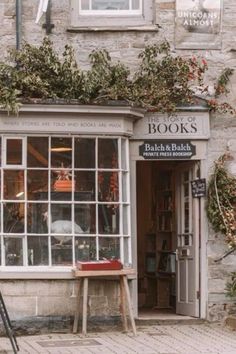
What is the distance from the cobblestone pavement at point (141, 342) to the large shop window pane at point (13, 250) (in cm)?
107

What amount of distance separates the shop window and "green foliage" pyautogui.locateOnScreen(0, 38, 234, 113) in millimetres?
646

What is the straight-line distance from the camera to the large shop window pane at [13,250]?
37.3 feet

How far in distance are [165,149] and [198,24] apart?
1912mm

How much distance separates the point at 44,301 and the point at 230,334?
2559 millimetres

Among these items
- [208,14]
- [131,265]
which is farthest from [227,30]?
[131,265]

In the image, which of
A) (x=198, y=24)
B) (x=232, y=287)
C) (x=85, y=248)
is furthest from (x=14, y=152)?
(x=232, y=287)

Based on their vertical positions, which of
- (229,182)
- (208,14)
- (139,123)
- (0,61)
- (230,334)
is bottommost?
(230,334)

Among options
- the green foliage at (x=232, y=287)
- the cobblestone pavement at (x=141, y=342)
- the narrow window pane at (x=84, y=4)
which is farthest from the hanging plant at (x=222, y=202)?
the narrow window pane at (x=84, y=4)

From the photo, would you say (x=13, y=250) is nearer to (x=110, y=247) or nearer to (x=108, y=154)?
(x=110, y=247)

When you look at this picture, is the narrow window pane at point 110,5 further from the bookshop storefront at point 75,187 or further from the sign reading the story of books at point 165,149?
the sign reading the story of books at point 165,149

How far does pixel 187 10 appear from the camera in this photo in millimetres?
12172

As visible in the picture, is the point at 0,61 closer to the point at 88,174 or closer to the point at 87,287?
the point at 88,174

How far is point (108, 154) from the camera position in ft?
38.4

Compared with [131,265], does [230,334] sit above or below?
below
